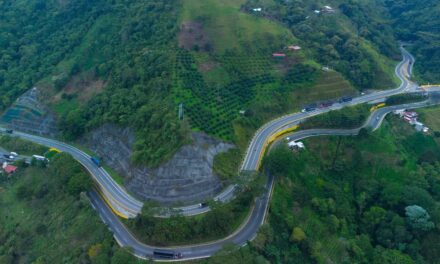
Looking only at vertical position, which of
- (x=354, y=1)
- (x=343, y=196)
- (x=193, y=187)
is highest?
(x=354, y=1)

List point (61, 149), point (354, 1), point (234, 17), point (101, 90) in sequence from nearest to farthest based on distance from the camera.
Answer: point (61, 149) → point (101, 90) → point (234, 17) → point (354, 1)

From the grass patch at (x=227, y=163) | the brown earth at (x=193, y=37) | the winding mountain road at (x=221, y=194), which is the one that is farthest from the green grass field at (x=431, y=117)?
the brown earth at (x=193, y=37)

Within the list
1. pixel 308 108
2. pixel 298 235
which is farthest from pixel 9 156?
pixel 308 108

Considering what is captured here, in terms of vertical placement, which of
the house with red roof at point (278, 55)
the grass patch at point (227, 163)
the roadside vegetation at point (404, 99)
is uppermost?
the house with red roof at point (278, 55)

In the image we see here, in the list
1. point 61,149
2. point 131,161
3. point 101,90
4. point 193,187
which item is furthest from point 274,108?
point 61,149

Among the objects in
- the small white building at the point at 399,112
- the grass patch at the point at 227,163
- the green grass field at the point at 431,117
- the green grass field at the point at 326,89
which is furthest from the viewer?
the small white building at the point at 399,112

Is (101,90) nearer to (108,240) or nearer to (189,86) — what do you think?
(189,86)

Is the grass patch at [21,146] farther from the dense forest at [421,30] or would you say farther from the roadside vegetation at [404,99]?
the dense forest at [421,30]
